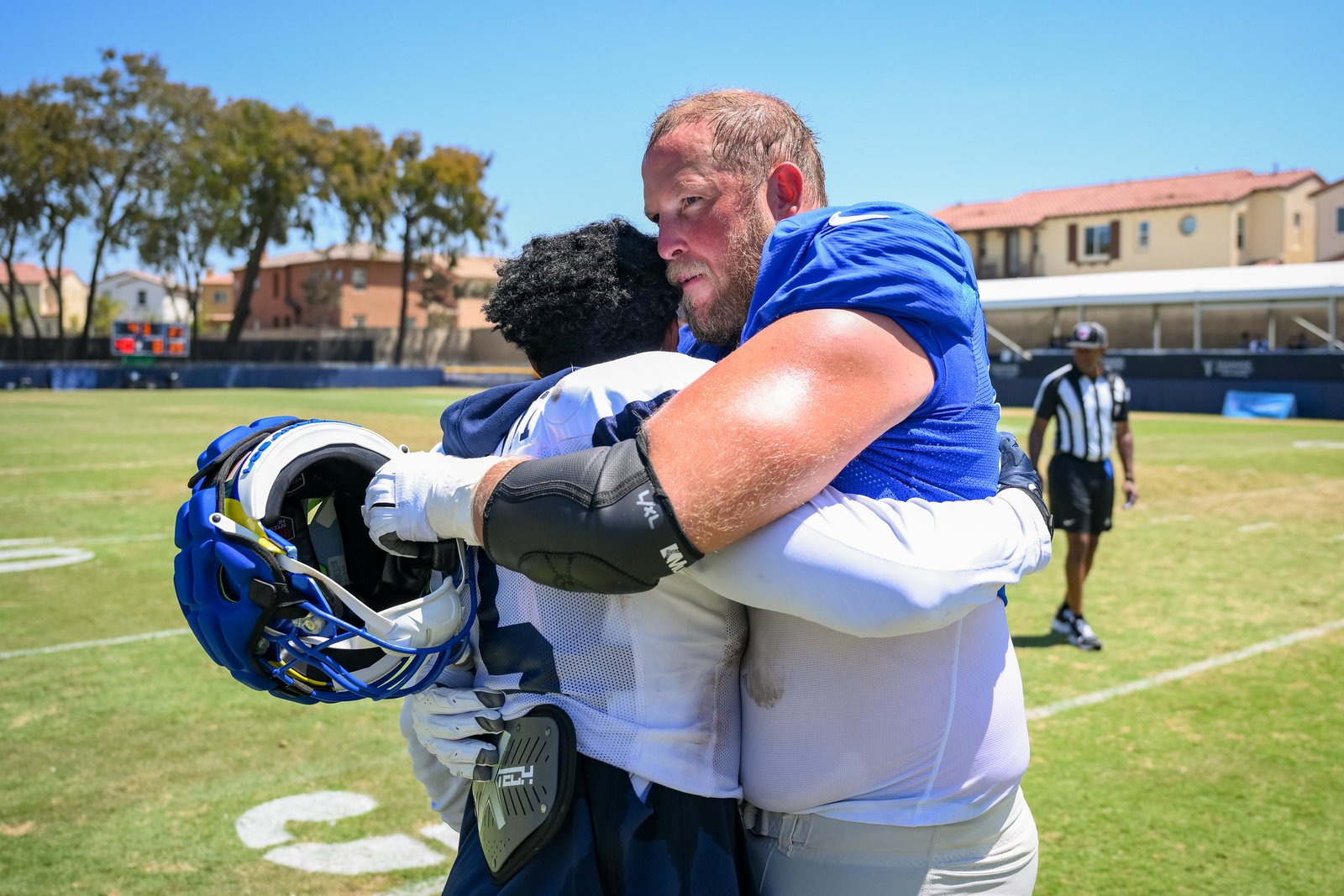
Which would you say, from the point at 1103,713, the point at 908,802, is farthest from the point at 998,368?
the point at 908,802

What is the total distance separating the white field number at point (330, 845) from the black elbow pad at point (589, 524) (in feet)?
10.1

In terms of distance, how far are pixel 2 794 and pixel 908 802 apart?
4518mm

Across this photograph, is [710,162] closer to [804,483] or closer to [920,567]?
[804,483]

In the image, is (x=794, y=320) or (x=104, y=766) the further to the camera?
(x=104, y=766)

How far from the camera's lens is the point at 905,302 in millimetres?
1571

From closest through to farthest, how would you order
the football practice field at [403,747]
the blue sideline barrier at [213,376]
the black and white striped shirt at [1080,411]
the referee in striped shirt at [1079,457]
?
1. the football practice field at [403,747]
2. the referee in striped shirt at [1079,457]
3. the black and white striped shirt at [1080,411]
4. the blue sideline barrier at [213,376]

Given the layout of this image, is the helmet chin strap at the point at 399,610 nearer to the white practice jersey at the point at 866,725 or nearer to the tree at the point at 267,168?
the white practice jersey at the point at 866,725

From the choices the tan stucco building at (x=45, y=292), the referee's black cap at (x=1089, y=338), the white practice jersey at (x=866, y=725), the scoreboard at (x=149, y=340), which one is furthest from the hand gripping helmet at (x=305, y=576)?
the tan stucco building at (x=45, y=292)

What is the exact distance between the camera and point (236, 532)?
5.48 ft

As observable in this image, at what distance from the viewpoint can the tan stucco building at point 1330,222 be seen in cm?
5728

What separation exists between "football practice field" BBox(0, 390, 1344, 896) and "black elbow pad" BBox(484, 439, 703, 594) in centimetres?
42

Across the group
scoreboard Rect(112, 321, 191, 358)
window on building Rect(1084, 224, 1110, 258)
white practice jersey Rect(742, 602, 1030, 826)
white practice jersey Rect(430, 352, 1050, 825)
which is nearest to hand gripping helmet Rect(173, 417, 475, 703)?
white practice jersey Rect(430, 352, 1050, 825)

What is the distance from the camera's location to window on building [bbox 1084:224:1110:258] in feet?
204

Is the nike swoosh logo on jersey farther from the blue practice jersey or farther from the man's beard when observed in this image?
the man's beard
